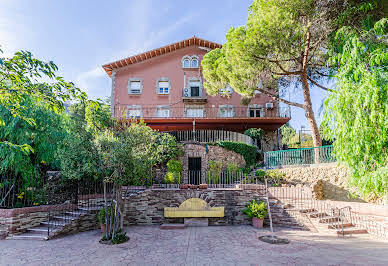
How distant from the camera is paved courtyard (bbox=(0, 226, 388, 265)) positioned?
5578 millimetres

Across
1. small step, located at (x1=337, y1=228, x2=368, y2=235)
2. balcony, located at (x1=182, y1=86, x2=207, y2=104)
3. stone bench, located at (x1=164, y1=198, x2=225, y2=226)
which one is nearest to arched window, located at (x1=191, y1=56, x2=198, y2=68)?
balcony, located at (x1=182, y1=86, x2=207, y2=104)

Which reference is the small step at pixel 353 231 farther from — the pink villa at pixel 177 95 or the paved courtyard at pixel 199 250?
the pink villa at pixel 177 95

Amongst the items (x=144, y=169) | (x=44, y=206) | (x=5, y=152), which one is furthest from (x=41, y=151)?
(x=144, y=169)

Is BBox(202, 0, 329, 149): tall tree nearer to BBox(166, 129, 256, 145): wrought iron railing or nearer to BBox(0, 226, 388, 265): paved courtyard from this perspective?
BBox(166, 129, 256, 145): wrought iron railing

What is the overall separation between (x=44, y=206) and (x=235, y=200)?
783 centimetres

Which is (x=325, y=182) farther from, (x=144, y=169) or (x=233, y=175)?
(x=144, y=169)

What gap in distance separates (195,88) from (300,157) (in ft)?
38.0

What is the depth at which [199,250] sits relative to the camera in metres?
6.45

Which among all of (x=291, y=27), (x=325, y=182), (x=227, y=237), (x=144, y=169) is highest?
(x=291, y=27)

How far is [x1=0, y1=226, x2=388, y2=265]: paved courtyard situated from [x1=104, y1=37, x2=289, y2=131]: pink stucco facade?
1189 centimetres

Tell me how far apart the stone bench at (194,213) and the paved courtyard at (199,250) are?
1.35m

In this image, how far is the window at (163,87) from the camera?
67.9 ft

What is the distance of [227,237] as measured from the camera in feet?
25.6

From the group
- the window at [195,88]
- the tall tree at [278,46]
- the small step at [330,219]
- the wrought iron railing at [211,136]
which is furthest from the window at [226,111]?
the small step at [330,219]
